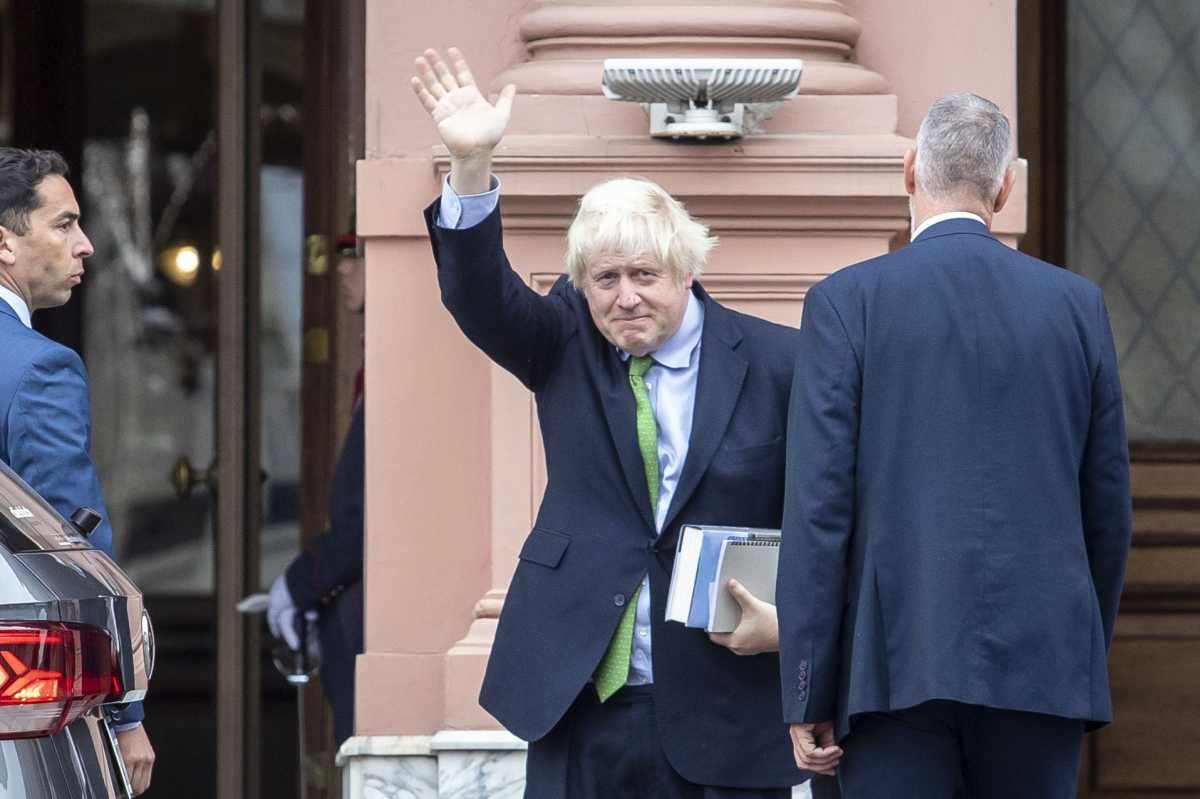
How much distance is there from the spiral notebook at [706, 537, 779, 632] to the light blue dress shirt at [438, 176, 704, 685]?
6.3 inches

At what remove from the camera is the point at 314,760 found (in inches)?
305

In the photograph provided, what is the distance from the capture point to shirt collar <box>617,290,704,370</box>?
4.43 metres

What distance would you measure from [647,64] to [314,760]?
10.7 feet

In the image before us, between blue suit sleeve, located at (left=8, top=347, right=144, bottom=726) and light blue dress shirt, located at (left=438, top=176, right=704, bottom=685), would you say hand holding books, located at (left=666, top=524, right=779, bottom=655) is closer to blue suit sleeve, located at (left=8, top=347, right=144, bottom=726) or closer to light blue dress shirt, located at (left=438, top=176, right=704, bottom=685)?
light blue dress shirt, located at (left=438, top=176, right=704, bottom=685)

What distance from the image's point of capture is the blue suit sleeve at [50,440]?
4426mm

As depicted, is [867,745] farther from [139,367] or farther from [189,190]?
[139,367]

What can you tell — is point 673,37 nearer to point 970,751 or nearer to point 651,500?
point 651,500

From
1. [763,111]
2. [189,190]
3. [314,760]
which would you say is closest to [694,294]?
[763,111]

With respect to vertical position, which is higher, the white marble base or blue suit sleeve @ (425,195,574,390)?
blue suit sleeve @ (425,195,574,390)

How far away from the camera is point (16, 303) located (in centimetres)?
464

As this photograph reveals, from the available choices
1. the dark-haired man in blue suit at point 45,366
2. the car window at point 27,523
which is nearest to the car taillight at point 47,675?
the car window at point 27,523

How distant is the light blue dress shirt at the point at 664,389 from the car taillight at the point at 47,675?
1046 mm

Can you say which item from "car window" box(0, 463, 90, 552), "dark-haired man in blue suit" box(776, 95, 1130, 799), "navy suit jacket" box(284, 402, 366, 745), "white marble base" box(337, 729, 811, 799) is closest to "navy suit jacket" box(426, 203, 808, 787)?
"dark-haired man in blue suit" box(776, 95, 1130, 799)

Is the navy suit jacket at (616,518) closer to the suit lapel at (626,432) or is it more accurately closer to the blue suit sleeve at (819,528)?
the suit lapel at (626,432)
